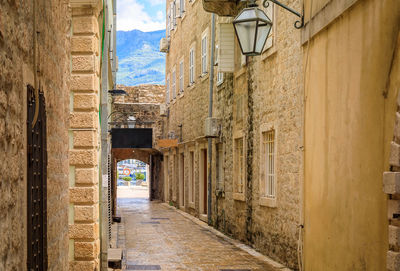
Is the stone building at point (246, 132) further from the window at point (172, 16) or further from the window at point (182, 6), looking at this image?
the window at point (172, 16)

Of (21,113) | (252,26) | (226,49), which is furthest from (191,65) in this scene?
(21,113)

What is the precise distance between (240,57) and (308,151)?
6242 mm

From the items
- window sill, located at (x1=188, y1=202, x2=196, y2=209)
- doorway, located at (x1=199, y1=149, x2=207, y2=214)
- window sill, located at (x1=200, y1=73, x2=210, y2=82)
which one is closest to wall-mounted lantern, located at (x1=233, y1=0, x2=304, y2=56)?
window sill, located at (x1=200, y1=73, x2=210, y2=82)

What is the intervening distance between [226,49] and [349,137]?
27.9ft

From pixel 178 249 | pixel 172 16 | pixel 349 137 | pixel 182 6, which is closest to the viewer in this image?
pixel 349 137

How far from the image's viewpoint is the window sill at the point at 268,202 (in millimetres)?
10766

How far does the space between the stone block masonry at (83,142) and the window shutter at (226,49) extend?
6.86 metres

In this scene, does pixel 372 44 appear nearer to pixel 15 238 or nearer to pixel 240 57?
Result: pixel 15 238

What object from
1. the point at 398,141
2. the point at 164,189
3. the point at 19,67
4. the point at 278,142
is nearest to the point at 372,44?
the point at 398,141

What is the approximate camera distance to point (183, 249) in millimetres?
12695

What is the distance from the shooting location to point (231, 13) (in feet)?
44.1

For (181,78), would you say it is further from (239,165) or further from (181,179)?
(239,165)

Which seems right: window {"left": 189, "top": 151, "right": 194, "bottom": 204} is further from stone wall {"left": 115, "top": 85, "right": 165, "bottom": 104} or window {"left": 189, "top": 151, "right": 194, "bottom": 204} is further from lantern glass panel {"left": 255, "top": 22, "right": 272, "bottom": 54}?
lantern glass panel {"left": 255, "top": 22, "right": 272, "bottom": 54}

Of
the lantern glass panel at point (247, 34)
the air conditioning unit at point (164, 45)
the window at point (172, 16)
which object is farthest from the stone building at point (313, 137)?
the air conditioning unit at point (164, 45)
